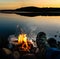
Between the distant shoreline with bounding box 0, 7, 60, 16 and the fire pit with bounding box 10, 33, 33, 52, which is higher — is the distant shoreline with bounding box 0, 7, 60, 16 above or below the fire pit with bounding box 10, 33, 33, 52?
above

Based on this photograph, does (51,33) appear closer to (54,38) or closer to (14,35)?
(54,38)

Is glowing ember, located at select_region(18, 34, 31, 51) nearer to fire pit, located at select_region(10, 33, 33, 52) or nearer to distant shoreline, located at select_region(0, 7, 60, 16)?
fire pit, located at select_region(10, 33, 33, 52)

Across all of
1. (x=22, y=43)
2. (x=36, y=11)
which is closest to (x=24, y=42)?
(x=22, y=43)

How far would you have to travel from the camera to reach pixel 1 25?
372 cm

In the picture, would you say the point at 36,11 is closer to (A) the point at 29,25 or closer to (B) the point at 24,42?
(A) the point at 29,25

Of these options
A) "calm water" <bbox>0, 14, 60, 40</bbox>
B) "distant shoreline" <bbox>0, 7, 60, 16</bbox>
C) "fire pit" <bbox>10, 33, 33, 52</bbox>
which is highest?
"distant shoreline" <bbox>0, 7, 60, 16</bbox>

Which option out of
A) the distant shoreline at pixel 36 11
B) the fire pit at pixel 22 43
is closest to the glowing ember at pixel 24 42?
the fire pit at pixel 22 43

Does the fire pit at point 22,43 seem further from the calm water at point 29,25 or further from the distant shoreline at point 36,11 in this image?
the distant shoreline at point 36,11

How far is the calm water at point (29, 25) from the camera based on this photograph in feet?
12.1

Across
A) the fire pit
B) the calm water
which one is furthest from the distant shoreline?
the fire pit

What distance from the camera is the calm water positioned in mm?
3689

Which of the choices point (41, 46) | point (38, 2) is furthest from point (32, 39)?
point (38, 2)

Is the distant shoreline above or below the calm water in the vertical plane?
above

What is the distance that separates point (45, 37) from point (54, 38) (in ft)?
0.26
